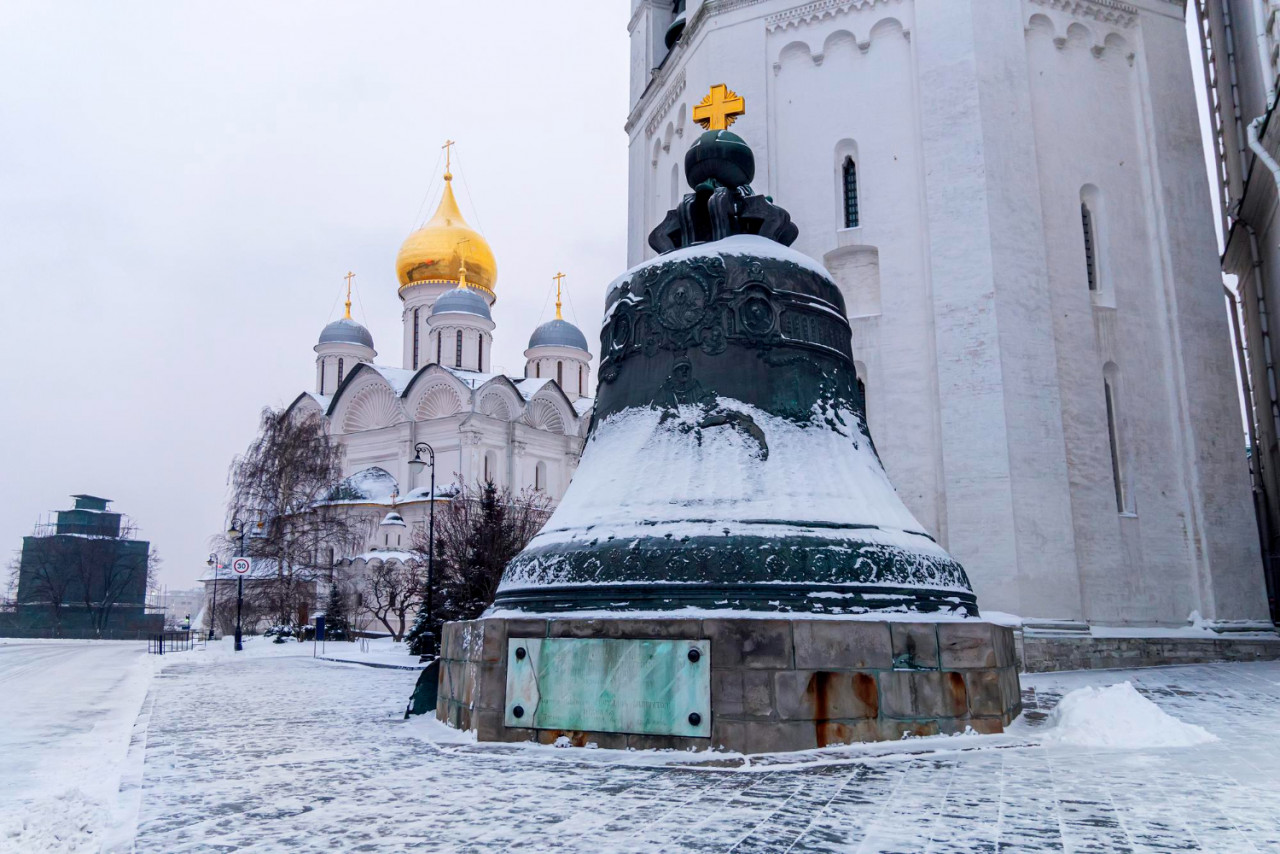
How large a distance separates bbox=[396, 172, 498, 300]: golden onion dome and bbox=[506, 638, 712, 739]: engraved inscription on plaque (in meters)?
39.2

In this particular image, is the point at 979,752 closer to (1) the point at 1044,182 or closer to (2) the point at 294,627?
(1) the point at 1044,182

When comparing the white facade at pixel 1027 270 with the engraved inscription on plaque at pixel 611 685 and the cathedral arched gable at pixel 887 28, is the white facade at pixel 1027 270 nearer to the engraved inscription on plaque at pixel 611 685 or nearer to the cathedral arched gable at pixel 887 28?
the cathedral arched gable at pixel 887 28

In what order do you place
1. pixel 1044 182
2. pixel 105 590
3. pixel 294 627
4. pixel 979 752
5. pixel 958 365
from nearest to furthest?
pixel 979 752 < pixel 958 365 < pixel 1044 182 < pixel 294 627 < pixel 105 590

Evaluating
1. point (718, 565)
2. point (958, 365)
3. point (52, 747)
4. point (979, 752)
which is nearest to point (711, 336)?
point (718, 565)

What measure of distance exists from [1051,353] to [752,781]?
431 inches

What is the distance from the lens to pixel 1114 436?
14.3 m

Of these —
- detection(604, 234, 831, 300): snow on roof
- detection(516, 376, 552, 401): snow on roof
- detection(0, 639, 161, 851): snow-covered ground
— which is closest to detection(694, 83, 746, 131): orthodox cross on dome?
detection(604, 234, 831, 300): snow on roof

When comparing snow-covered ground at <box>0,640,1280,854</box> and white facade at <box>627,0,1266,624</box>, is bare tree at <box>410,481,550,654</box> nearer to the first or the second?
white facade at <box>627,0,1266,624</box>

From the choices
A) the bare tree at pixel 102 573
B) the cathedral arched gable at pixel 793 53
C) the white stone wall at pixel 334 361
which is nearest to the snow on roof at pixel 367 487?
the white stone wall at pixel 334 361

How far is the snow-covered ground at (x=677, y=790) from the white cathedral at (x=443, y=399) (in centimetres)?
2740

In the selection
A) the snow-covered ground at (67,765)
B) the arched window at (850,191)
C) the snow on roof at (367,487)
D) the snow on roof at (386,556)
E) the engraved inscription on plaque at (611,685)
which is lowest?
the snow-covered ground at (67,765)

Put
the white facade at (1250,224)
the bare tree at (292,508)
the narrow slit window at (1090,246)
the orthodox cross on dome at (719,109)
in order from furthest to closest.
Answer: the bare tree at (292,508)
the white facade at (1250,224)
the narrow slit window at (1090,246)
the orthodox cross on dome at (719,109)

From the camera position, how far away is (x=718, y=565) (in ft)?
16.8

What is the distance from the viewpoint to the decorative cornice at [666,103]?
1745 centimetres
